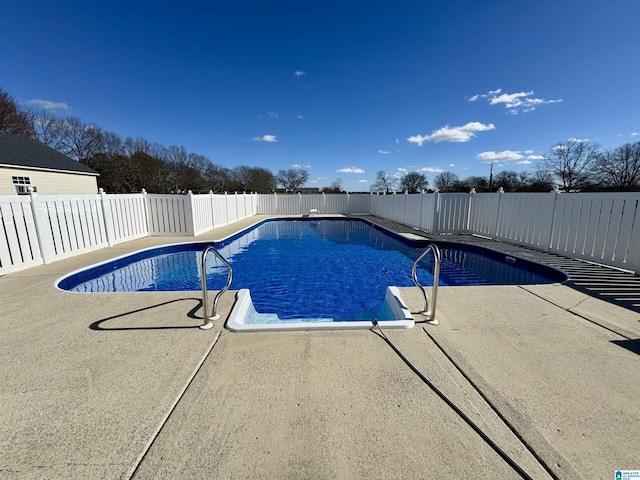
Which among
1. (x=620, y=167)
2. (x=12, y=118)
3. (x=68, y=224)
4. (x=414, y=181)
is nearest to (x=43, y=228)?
(x=68, y=224)

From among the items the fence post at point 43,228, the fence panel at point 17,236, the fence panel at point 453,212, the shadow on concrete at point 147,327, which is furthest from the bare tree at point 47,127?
the fence panel at point 453,212

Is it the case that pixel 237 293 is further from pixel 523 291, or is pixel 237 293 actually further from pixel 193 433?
pixel 523 291

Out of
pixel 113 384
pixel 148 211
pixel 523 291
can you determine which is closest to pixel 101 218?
pixel 148 211

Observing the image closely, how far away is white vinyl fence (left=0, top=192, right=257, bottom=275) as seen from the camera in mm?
4426

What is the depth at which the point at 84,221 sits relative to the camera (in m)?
5.96

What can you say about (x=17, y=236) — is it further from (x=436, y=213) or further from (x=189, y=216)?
(x=436, y=213)

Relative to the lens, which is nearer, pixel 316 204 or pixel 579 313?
pixel 579 313

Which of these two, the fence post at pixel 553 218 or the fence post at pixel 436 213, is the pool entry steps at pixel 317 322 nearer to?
the fence post at pixel 553 218

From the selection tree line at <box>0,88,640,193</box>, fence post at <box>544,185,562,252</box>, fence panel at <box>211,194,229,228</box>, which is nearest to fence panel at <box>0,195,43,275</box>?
fence panel at <box>211,194,229,228</box>

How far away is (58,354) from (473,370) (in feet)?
11.1

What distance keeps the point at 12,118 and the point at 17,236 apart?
100 ft

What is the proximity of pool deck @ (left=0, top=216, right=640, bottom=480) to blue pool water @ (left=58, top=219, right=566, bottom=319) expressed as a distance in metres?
1.76

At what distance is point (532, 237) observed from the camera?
6.41 metres

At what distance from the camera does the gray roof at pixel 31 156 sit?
561 inches
